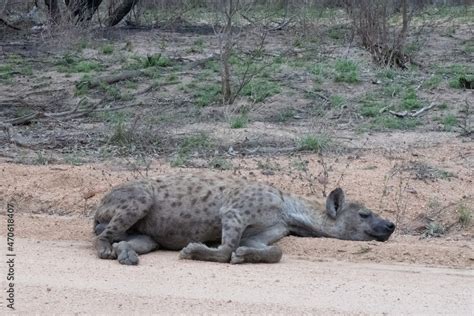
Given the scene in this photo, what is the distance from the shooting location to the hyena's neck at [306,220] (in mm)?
6273

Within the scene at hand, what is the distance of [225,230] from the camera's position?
5.88 metres

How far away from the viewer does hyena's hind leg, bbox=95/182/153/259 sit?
592 cm

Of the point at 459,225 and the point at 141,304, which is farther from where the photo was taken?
the point at 459,225

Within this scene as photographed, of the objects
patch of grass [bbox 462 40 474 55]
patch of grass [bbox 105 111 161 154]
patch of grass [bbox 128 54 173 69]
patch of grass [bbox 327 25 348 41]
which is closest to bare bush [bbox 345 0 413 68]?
patch of grass [bbox 462 40 474 55]

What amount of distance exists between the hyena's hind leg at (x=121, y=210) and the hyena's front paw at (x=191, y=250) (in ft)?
1.45

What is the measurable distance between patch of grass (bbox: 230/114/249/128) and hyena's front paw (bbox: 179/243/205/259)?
15.5ft

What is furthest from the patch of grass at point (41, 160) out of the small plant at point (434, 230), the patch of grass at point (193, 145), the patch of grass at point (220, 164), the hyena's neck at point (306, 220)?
the small plant at point (434, 230)

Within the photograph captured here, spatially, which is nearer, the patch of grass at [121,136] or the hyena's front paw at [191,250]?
the hyena's front paw at [191,250]

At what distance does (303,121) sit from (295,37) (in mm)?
5002

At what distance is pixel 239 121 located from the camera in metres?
10.5

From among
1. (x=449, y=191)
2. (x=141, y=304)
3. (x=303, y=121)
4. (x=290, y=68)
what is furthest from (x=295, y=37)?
(x=141, y=304)

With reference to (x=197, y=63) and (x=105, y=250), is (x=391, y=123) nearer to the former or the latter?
(x=197, y=63)

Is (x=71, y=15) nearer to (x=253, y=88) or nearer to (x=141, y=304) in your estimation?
(x=253, y=88)

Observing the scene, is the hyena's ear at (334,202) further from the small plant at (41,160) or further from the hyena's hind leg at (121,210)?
the small plant at (41,160)
